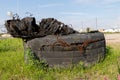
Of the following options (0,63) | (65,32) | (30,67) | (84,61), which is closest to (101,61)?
(84,61)

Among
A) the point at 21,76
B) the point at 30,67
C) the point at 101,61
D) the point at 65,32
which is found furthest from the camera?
the point at 65,32

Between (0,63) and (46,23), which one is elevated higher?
(46,23)

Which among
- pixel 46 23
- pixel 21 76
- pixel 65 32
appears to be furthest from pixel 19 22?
pixel 21 76

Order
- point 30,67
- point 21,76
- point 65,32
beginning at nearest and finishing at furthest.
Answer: point 21,76 < point 30,67 < point 65,32

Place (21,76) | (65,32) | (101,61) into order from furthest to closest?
1. (65,32)
2. (101,61)
3. (21,76)

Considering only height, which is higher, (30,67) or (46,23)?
(46,23)

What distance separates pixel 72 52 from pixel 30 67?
3.21 feet

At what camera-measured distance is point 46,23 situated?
8.12m

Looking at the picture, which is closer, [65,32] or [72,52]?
[72,52]

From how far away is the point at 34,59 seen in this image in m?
7.12

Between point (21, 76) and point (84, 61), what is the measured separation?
4.99 ft

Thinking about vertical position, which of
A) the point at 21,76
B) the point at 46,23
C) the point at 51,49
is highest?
the point at 46,23

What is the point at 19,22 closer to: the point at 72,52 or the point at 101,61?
the point at 72,52

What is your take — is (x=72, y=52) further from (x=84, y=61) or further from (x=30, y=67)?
(x=30, y=67)
